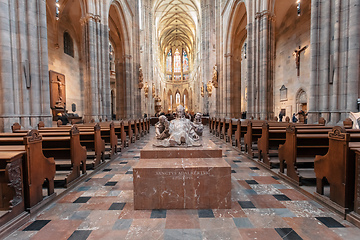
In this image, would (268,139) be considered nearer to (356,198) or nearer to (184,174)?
(356,198)

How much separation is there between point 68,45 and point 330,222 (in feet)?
68.7

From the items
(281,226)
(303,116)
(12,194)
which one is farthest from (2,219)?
(303,116)

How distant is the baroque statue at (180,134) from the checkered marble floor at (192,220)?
47.5 inches

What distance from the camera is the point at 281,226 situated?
2.58m

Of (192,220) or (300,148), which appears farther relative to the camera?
(300,148)

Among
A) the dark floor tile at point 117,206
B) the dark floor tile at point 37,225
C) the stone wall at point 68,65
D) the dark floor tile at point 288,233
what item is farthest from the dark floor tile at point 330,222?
the stone wall at point 68,65

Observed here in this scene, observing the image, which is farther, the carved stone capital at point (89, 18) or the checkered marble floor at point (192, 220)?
the carved stone capital at point (89, 18)

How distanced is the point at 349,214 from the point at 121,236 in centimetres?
315

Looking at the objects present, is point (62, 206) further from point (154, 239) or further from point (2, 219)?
point (154, 239)

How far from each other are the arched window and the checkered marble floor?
17.3 metres

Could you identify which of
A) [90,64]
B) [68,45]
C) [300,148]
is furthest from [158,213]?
[68,45]

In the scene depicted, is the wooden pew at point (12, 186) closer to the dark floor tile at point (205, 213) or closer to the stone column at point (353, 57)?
the dark floor tile at point (205, 213)

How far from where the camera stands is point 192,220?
9.01 ft

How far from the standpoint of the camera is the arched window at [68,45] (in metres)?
16.9
